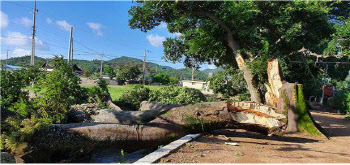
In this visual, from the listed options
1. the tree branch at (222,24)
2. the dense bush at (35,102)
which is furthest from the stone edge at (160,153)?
the tree branch at (222,24)

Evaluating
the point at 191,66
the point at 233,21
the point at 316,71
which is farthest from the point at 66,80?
the point at 316,71

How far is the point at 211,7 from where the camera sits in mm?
8031

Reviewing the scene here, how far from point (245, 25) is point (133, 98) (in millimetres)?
6393

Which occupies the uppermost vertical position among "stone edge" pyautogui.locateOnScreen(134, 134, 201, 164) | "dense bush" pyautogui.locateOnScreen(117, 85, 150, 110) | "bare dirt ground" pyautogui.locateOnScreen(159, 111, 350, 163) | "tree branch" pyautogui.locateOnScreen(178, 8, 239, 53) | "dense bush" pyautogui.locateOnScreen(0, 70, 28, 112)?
"tree branch" pyautogui.locateOnScreen(178, 8, 239, 53)

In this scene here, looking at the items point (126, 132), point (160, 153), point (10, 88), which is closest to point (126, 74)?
point (10, 88)

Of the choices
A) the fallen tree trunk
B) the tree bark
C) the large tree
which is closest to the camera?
the fallen tree trunk

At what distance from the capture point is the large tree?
7.97 m

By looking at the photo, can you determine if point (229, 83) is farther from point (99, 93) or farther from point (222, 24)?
point (99, 93)

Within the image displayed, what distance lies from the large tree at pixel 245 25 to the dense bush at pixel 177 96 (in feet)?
8.38

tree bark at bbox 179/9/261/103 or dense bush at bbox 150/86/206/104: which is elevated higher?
tree bark at bbox 179/9/261/103

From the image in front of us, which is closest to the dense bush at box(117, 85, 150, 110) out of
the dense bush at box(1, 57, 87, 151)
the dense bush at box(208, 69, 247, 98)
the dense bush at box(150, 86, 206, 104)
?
the dense bush at box(150, 86, 206, 104)

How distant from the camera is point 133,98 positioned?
1191 cm

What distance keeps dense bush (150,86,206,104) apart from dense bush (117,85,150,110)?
0.43 meters

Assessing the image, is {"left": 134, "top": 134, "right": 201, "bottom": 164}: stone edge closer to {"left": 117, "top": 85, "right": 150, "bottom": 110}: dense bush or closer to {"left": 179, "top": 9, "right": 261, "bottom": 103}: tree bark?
{"left": 179, "top": 9, "right": 261, "bottom": 103}: tree bark
